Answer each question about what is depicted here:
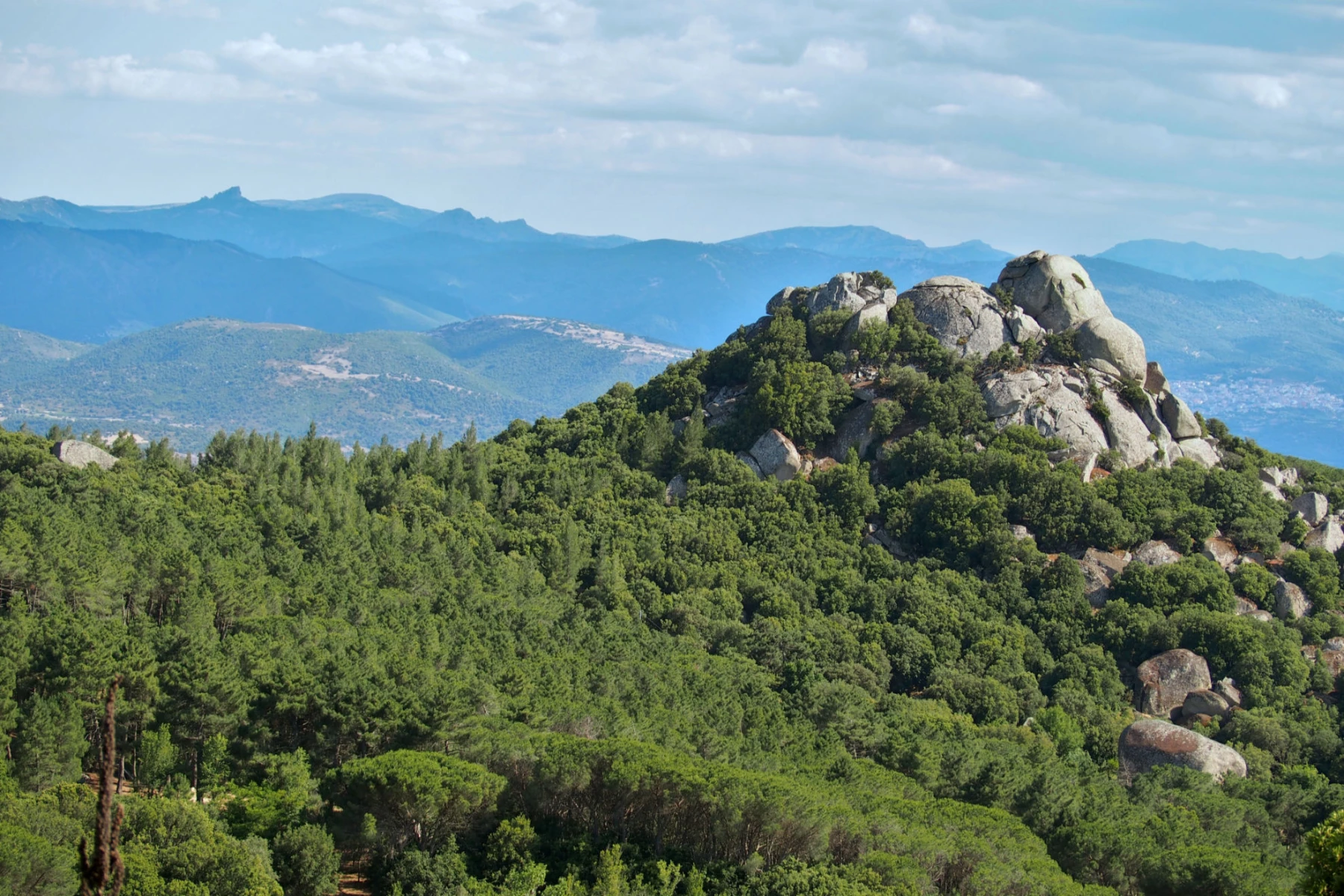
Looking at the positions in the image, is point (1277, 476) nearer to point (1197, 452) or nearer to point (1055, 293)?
point (1197, 452)

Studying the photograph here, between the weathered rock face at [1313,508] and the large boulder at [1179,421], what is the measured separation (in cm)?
760

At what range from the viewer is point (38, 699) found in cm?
3428

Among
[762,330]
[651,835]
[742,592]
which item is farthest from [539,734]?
[762,330]

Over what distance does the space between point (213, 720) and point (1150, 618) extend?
4474cm

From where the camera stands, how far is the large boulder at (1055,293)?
252 feet

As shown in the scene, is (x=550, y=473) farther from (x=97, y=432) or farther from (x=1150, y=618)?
(x=1150, y=618)

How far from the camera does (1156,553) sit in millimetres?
64625

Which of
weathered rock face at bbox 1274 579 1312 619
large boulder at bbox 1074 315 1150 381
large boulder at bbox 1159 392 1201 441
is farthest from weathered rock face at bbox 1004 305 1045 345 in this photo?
weathered rock face at bbox 1274 579 1312 619

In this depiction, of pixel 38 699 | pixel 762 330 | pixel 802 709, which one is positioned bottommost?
pixel 802 709

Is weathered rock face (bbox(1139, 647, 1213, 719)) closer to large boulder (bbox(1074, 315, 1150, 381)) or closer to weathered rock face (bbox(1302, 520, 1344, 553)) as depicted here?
weathered rock face (bbox(1302, 520, 1344, 553))

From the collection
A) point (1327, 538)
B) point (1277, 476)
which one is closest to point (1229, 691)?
point (1327, 538)

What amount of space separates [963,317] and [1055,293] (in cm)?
621

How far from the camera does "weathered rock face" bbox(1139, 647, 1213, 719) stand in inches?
2245

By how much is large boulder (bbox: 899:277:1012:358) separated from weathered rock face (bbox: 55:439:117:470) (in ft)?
165
